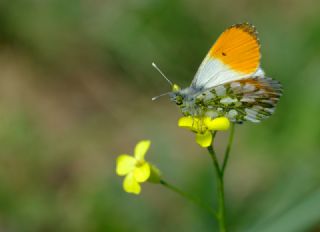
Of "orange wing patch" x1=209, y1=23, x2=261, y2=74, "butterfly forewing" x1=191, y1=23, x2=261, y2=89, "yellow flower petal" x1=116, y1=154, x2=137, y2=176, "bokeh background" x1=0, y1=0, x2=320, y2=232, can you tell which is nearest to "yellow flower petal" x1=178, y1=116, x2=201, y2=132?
"butterfly forewing" x1=191, y1=23, x2=261, y2=89

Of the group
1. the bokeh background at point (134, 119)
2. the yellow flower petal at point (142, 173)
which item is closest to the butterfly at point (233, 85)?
the yellow flower petal at point (142, 173)

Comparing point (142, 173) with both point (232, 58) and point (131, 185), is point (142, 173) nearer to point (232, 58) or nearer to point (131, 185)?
point (131, 185)

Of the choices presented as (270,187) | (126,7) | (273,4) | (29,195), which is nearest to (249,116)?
(270,187)

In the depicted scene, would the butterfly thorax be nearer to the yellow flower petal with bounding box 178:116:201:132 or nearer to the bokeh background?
the yellow flower petal with bounding box 178:116:201:132

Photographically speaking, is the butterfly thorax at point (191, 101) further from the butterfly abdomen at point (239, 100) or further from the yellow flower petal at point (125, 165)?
the yellow flower petal at point (125, 165)

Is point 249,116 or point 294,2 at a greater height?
point 294,2

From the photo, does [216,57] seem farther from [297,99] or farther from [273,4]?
[273,4]
